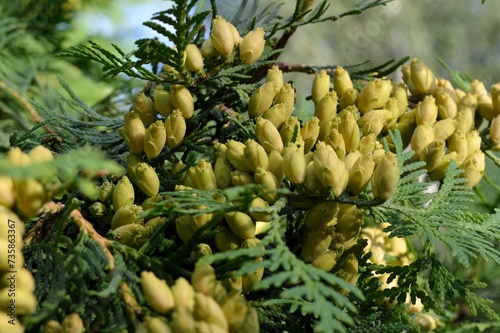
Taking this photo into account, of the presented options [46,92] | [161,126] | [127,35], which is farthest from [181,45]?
[127,35]

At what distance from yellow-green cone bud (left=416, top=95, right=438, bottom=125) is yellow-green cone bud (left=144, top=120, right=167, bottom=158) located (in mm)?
291

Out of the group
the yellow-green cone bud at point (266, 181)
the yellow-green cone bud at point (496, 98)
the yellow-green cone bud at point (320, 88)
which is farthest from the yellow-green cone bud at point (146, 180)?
the yellow-green cone bud at point (496, 98)

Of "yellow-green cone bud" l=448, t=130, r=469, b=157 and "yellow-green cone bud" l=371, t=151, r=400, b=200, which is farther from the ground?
"yellow-green cone bud" l=448, t=130, r=469, b=157

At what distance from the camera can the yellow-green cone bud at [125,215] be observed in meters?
0.47

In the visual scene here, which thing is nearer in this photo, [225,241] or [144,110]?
[225,241]

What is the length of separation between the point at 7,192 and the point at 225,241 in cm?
17

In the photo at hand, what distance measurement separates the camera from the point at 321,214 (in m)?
0.46

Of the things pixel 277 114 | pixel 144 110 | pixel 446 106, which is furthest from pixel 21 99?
pixel 446 106

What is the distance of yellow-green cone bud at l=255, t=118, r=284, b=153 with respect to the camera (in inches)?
19.5

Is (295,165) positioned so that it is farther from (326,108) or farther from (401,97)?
(401,97)

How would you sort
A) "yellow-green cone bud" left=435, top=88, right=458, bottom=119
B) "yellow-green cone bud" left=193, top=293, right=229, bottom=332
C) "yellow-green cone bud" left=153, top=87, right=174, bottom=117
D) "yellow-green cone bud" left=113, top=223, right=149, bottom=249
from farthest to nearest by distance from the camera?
1. "yellow-green cone bud" left=435, top=88, right=458, bottom=119
2. "yellow-green cone bud" left=153, top=87, right=174, bottom=117
3. "yellow-green cone bud" left=113, top=223, right=149, bottom=249
4. "yellow-green cone bud" left=193, top=293, right=229, bottom=332

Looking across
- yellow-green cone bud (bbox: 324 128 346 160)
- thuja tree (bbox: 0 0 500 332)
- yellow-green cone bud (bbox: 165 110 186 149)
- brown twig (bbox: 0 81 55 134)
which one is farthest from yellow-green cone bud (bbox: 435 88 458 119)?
brown twig (bbox: 0 81 55 134)

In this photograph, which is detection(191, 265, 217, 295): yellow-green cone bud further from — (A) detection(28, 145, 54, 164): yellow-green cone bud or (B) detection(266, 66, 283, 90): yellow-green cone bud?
(B) detection(266, 66, 283, 90): yellow-green cone bud

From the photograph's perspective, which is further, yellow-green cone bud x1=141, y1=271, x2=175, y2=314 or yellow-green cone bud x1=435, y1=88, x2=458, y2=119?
yellow-green cone bud x1=435, y1=88, x2=458, y2=119
